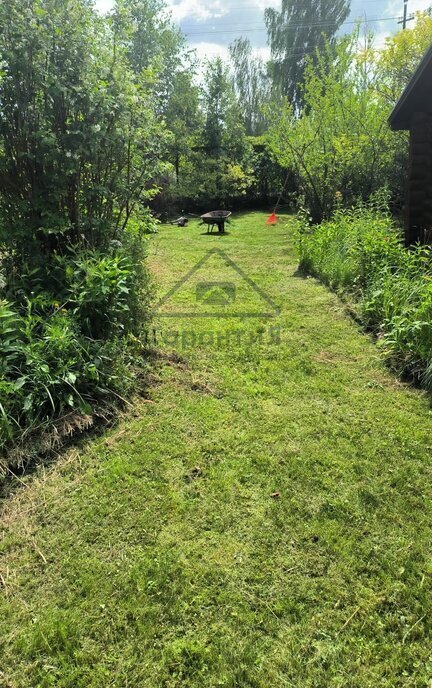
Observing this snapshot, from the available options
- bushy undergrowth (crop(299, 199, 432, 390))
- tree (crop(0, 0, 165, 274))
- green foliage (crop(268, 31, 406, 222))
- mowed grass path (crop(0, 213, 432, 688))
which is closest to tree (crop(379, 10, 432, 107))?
green foliage (crop(268, 31, 406, 222))

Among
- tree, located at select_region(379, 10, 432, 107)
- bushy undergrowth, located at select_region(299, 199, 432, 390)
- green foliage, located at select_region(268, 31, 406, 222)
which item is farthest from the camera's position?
tree, located at select_region(379, 10, 432, 107)

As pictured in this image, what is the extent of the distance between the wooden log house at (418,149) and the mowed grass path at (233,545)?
3274 millimetres

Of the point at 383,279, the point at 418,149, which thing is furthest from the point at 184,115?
the point at 383,279

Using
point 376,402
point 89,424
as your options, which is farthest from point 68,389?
point 376,402

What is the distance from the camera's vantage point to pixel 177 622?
1729mm

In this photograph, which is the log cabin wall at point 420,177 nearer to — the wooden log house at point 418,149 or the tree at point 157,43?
the wooden log house at point 418,149

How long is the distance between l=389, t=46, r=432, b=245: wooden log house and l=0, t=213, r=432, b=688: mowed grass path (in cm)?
327

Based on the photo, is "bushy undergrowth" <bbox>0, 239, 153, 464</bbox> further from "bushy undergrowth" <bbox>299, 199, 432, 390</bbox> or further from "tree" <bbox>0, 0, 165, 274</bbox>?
"bushy undergrowth" <bbox>299, 199, 432, 390</bbox>

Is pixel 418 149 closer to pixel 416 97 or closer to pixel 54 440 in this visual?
pixel 416 97

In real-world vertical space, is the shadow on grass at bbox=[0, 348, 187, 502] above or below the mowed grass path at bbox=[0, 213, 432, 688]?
above

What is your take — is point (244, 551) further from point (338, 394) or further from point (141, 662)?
point (338, 394)

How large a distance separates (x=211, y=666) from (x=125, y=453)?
1.47 metres

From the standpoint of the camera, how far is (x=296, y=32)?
26.6 meters

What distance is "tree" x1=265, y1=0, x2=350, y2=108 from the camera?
26094 millimetres
